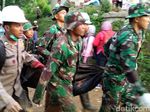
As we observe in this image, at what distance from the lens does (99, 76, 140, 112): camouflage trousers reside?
17.6ft

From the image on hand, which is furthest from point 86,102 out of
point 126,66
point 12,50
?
point 12,50

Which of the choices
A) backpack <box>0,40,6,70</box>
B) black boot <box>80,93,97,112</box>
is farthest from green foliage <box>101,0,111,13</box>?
backpack <box>0,40,6,70</box>

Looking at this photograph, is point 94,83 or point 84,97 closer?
point 94,83

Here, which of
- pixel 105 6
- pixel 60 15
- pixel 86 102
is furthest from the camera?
pixel 105 6

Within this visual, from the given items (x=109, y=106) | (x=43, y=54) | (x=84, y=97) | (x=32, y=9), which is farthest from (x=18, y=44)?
(x=32, y=9)

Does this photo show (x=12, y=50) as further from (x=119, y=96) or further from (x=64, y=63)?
(x=119, y=96)

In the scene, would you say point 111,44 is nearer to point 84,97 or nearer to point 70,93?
point 70,93

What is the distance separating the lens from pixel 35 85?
228 inches

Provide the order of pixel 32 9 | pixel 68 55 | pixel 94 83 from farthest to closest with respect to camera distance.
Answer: pixel 32 9
pixel 94 83
pixel 68 55

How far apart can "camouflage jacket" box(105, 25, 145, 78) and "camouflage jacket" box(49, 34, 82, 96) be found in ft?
1.44

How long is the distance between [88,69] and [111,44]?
925 millimetres

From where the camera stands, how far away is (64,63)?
5508 mm

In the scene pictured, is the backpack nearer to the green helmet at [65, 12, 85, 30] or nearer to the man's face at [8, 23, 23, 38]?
the man's face at [8, 23, 23, 38]

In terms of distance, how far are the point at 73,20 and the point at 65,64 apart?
22.4 inches
